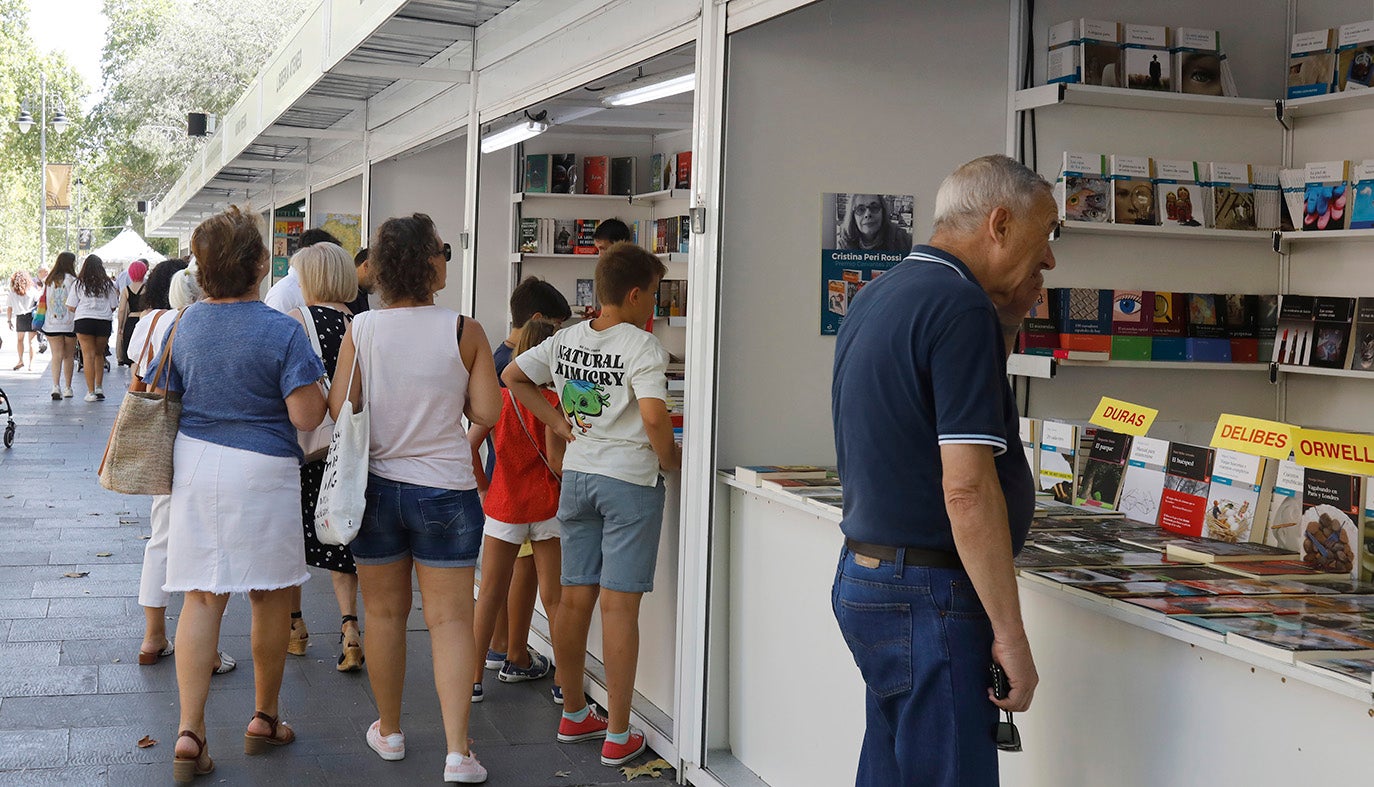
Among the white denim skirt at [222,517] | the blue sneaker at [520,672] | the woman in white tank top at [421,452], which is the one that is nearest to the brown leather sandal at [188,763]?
the white denim skirt at [222,517]

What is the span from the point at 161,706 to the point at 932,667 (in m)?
3.34

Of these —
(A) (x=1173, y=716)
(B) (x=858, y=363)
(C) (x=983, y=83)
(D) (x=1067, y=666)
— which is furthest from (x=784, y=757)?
(C) (x=983, y=83)

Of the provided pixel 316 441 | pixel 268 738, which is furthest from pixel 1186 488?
pixel 268 738

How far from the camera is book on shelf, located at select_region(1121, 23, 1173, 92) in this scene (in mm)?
4738

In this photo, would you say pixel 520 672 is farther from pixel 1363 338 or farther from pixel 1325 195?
pixel 1325 195

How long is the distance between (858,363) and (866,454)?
160 mm

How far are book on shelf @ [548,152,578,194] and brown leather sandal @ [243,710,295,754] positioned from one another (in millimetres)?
4564

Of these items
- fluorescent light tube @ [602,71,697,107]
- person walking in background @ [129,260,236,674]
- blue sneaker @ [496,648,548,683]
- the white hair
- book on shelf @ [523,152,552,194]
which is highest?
fluorescent light tube @ [602,71,697,107]

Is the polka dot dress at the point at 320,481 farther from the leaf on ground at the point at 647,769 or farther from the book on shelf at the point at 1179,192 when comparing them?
the book on shelf at the point at 1179,192

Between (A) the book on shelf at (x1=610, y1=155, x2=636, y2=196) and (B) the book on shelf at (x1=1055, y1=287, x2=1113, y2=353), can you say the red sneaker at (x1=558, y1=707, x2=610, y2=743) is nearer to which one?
(B) the book on shelf at (x1=1055, y1=287, x2=1113, y2=353)

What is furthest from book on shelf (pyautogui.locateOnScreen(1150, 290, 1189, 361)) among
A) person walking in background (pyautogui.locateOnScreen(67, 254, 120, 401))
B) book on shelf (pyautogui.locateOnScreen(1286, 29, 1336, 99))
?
person walking in background (pyautogui.locateOnScreen(67, 254, 120, 401))

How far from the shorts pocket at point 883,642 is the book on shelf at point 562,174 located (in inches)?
241

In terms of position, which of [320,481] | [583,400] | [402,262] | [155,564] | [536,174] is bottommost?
[155,564]

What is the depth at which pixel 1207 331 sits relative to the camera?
201 inches
